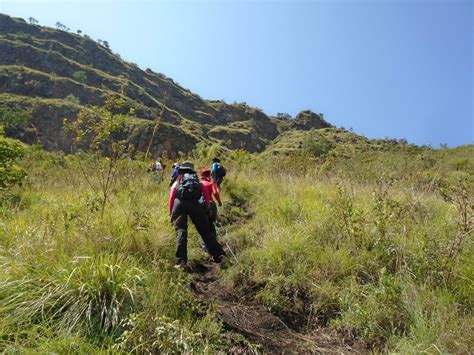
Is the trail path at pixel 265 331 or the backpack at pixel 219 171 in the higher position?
the backpack at pixel 219 171

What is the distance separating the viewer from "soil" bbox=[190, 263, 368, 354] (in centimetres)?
298

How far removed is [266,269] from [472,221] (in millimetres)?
2396

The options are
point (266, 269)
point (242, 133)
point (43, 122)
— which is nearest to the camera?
point (266, 269)

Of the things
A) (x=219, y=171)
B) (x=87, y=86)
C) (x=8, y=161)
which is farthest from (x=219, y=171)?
(x=87, y=86)

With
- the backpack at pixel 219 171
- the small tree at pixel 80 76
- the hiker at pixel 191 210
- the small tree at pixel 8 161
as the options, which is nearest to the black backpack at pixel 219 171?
the backpack at pixel 219 171

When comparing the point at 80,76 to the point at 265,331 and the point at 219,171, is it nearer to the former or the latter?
the point at 219,171

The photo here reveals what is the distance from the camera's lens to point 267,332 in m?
3.25

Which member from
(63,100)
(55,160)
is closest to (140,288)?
(55,160)

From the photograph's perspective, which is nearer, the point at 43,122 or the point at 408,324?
the point at 408,324

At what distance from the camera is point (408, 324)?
291 cm

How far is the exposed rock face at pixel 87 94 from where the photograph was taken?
7669 cm

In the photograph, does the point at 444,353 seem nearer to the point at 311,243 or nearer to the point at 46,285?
the point at 311,243

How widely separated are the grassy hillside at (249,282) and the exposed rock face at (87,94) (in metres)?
42.2

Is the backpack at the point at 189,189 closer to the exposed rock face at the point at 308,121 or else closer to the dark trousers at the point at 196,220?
the dark trousers at the point at 196,220
